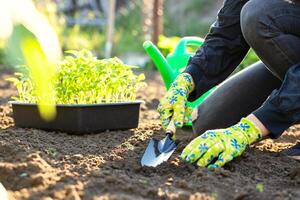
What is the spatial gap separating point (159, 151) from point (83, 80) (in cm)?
Result: 53

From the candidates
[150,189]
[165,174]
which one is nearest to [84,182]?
[150,189]

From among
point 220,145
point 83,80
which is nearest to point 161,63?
point 83,80

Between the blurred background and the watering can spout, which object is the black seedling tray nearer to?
the watering can spout

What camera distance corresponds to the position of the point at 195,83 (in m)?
1.78

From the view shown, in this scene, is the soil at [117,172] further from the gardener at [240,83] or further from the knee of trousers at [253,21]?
the knee of trousers at [253,21]

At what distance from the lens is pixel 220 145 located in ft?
4.46

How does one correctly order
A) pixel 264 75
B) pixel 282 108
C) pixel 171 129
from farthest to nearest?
pixel 264 75
pixel 171 129
pixel 282 108

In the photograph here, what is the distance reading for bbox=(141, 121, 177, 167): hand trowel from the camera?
1417 mm

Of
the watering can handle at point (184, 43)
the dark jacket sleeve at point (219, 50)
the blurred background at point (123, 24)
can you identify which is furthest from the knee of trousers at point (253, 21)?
the blurred background at point (123, 24)

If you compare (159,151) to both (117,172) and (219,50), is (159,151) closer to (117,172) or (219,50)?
(117,172)

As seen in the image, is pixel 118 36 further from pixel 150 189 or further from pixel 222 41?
pixel 150 189

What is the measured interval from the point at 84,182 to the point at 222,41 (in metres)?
0.93

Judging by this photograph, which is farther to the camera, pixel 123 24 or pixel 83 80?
pixel 123 24

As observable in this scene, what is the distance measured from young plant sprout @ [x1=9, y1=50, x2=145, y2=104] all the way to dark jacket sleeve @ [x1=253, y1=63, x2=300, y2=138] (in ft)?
2.01
